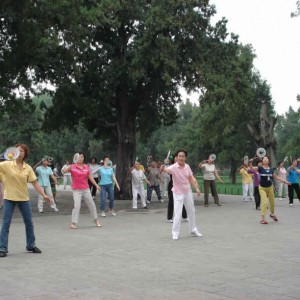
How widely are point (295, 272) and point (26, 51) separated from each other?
13410 millimetres

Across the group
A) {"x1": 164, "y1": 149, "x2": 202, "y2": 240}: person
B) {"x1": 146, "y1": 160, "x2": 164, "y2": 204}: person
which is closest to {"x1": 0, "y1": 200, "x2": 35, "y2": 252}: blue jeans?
{"x1": 164, "y1": 149, "x2": 202, "y2": 240}: person

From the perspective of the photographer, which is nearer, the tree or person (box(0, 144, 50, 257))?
person (box(0, 144, 50, 257))

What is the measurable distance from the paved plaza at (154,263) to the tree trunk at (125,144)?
10825 mm

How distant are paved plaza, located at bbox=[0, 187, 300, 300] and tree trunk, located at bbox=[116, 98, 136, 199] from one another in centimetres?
1082

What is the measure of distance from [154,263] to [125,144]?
1666 cm

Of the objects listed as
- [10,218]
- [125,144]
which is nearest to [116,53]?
[125,144]

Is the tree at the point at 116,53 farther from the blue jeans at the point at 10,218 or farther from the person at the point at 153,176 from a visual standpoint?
the blue jeans at the point at 10,218

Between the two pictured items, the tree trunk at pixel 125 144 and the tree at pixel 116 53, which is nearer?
the tree at pixel 116 53

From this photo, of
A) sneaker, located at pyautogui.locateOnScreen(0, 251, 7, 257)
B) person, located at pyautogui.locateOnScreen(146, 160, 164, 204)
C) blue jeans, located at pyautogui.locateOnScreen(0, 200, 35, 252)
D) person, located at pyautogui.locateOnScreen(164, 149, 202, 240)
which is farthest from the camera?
person, located at pyautogui.locateOnScreen(146, 160, 164, 204)

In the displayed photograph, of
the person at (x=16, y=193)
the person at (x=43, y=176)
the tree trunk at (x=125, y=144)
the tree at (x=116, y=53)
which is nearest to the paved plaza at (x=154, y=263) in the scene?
the person at (x=16, y=193)

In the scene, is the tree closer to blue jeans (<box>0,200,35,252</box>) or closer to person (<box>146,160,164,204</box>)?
person (<box>146,160,164,204</box>)

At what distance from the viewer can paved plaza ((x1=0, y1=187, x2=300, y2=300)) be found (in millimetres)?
5855

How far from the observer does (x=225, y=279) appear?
255 inches

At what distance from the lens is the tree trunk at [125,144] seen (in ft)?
78.9
